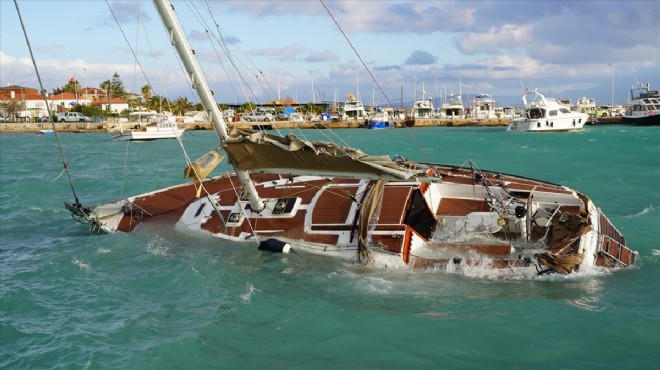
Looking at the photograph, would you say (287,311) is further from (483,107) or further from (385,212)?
(483,107)

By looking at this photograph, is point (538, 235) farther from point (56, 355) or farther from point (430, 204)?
point (56, 355)

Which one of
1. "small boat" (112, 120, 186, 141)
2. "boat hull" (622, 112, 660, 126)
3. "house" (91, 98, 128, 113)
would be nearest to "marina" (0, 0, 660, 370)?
"small boat" (112, 120, 186, 141)

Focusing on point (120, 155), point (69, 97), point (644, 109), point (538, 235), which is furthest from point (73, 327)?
point (69, 97)

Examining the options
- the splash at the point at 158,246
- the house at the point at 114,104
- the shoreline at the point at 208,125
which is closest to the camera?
the splash at the point at 158,246

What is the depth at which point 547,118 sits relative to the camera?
8669 centimetres

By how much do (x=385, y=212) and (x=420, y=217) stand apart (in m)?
1.79

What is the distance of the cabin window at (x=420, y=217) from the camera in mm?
17453

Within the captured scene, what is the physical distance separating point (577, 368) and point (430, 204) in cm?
777

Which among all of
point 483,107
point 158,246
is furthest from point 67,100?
point 158,246

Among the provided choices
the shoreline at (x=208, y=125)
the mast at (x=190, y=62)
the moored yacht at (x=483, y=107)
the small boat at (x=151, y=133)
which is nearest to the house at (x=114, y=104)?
the shoreline at (x=208, y=125)

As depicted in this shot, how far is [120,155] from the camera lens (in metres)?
57.4

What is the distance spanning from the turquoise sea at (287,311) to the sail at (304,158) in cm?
104

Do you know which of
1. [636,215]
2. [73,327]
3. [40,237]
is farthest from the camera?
[636,215]

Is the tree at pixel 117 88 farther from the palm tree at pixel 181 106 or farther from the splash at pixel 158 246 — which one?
the splash at pixel 158 246
